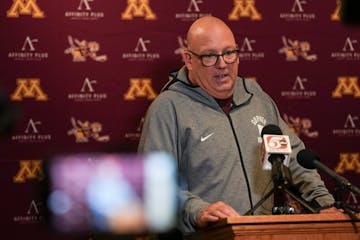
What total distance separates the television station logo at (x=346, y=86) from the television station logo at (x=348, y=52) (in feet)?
0.46

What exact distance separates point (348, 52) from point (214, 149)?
6.39 feet

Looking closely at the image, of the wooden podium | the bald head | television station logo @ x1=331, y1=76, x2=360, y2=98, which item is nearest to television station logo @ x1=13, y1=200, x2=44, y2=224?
the bald head

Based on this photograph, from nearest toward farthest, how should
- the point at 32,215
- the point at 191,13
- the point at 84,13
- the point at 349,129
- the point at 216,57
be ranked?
the point at 216,57, the point at 32,215, the point at 84,13, the point at 191,13, the point at 349,129

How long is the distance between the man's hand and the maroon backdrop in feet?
5.74

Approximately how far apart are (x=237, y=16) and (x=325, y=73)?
2.48 feet

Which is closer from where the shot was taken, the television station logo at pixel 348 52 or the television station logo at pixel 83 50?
the television station logo at pixel 83 50

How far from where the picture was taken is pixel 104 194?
4.74 m

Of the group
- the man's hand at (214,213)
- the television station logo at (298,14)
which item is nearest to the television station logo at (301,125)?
the television station logo at (298,14)

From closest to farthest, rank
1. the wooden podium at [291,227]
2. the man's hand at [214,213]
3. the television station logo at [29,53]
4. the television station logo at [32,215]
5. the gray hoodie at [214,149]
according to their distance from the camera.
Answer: the wooden podium at [291,227] < the man's hand at [214,213] < the gray hoodie at [214,149] < the television station logo at [32,215] < the television station logo at [29,53]

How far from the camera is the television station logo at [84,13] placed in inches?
192

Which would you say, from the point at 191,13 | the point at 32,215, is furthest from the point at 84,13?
the point at 32,215

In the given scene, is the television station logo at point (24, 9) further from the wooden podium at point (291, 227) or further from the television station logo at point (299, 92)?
the wooden podium at point (291, 227)

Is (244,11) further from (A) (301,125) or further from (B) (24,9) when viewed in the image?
(B) (24,9)

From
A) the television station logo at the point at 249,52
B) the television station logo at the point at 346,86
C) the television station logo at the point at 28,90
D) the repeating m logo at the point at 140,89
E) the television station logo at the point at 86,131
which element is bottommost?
the television station logo at the point at 86,131
